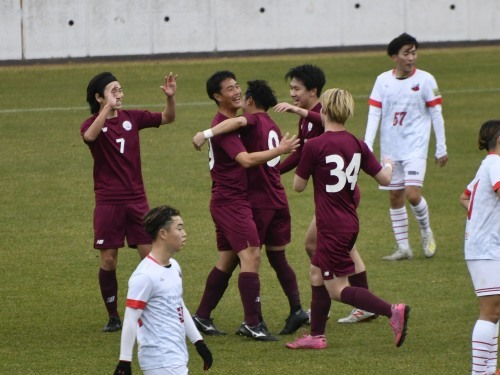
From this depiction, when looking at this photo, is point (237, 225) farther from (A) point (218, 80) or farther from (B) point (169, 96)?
(B) point (169, 96)

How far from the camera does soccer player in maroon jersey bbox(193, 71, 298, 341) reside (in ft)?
33.0

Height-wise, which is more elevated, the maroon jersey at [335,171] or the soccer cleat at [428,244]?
the maroon jersey at [335,171]

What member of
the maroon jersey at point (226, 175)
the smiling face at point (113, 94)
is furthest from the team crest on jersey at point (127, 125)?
Result: the maroon jersey at point (226, 175)

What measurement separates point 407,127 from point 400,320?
4587 mm

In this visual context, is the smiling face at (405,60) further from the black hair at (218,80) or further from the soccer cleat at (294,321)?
the soccer cleat at (294,321)

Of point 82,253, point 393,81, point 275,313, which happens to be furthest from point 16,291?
point 393,81

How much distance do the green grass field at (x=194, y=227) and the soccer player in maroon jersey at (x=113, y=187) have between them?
1.95ft

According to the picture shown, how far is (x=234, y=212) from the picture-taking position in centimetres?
1016

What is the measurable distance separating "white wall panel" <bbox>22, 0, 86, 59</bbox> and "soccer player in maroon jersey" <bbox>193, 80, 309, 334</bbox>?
17964 millimetres

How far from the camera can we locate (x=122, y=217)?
10562 millimetres

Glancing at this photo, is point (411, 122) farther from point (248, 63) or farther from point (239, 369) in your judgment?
point (248, 63)

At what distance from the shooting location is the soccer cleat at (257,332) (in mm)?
10086

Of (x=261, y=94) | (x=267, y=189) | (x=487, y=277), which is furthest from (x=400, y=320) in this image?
(x=261, y=94)

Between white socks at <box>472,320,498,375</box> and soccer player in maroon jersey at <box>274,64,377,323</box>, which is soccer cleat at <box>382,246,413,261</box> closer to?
soccer player in maroon jersey at <box>274,64,377,323</box>
